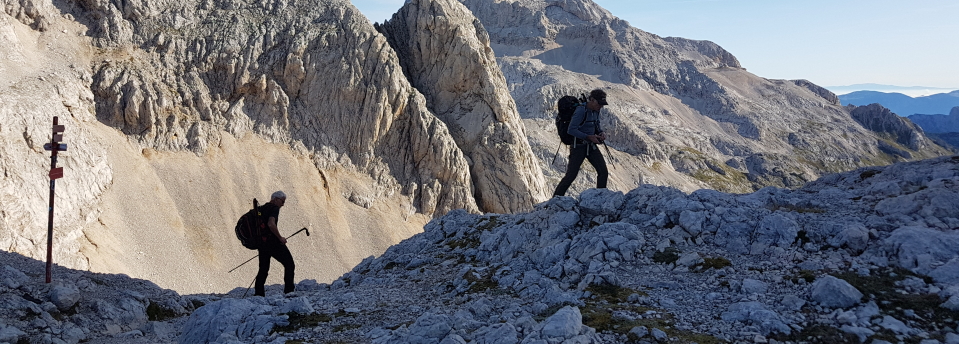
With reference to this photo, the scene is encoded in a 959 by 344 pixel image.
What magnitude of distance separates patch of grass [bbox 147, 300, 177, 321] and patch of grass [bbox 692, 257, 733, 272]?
13.8m

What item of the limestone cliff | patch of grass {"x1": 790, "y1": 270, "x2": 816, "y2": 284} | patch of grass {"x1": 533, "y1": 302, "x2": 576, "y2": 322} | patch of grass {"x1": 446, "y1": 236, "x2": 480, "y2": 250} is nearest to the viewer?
patch of grass {"x1": 533, "y1": 302, "x2": 576, "y2": 322}

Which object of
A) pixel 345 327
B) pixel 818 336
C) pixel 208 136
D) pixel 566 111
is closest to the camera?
pixel 818 336

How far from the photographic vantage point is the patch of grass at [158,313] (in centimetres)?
1567

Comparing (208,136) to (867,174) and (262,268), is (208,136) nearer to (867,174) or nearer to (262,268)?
(262,268)

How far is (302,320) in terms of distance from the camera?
36.8 feet

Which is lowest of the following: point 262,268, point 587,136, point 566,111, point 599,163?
point 262,268

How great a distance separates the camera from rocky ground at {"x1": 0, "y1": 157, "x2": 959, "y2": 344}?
8820 mm

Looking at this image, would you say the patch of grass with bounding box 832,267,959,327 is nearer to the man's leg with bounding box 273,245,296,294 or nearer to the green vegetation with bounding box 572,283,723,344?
the green vegetation with bounding box 572,283,723,344

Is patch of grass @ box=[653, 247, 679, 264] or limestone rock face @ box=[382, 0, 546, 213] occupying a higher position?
limestone rock face @ box=[382, 0, 546, 213]

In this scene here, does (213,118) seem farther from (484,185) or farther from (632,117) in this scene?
(632,117)

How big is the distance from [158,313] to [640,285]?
42.7ft

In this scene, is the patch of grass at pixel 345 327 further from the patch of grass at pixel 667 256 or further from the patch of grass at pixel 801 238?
the patch of grass at pixel 801 238

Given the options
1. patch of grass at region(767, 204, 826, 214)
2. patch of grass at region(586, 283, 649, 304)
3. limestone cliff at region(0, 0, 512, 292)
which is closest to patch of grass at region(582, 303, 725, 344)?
patch of grass at region(586, 283, 649, 304)

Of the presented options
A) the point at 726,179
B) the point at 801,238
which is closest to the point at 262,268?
the point at 801,238
